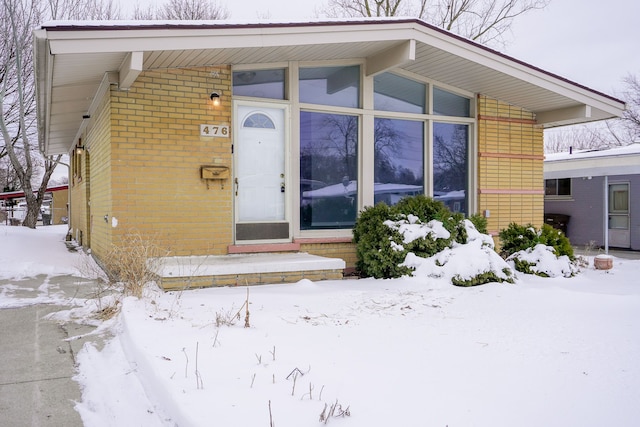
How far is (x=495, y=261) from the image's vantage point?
5.92m

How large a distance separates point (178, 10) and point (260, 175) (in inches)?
706

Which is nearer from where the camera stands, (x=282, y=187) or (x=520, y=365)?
(x=520, y=365)

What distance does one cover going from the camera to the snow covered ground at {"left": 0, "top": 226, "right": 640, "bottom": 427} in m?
2.33

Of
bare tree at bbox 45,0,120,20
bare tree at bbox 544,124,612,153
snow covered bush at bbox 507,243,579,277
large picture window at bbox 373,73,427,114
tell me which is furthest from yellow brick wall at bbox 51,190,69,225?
bare tree at bbox 544,124,612,153

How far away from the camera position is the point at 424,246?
6.12 meters

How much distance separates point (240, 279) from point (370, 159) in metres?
3.18

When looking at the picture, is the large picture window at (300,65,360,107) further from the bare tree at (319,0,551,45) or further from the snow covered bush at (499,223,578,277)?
the bare tree at (319,0,551,45)

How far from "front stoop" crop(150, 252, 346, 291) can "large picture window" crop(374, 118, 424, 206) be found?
2155 millimetres

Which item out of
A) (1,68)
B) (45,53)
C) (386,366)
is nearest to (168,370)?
(386,366)

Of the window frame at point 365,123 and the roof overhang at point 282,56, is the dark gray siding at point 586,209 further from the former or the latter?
the window frame at point 365,123

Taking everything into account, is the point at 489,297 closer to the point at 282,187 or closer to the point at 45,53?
the point at 282,187

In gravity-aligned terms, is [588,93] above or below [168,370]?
above

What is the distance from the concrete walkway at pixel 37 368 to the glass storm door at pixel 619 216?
14.6 metres

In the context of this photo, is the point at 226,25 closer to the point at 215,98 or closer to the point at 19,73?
the point at 215,98
